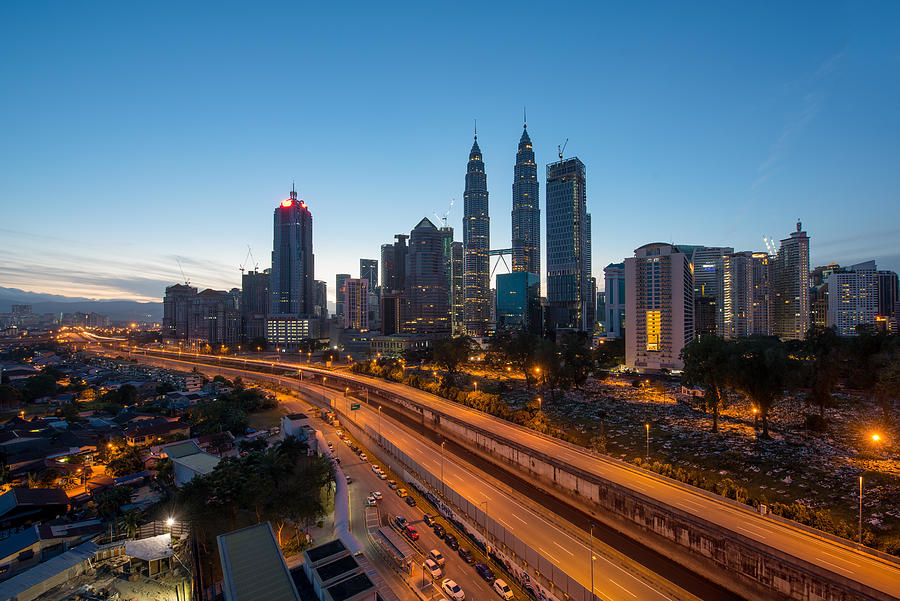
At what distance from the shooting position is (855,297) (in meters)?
152

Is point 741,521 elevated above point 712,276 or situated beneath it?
situated beneath

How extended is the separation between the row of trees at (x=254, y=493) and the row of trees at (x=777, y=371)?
4343 centimetres

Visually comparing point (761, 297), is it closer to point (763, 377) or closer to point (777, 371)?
point (763, 377)

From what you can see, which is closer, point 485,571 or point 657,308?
point 485,571

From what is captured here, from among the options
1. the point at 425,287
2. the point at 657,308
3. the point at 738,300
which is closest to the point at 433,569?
the point at 657,308

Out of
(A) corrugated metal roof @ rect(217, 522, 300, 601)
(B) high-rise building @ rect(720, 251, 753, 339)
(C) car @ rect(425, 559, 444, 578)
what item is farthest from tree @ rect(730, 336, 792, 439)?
(B) high-rise building @ rect(720, 251, 753, 339)

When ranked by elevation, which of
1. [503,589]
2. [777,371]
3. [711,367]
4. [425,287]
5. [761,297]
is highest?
[425,287]

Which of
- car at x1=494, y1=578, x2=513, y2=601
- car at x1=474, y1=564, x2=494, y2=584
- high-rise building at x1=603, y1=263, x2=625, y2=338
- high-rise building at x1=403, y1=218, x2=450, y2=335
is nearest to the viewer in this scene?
car at x1=494, y1=578, x2=513, y2=601

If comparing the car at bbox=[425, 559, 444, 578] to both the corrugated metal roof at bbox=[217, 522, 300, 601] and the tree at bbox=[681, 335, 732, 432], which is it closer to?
the corrugated metal roof at bbox=[217, 522, 300, 601]

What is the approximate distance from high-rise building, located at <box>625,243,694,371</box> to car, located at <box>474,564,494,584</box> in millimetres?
81947

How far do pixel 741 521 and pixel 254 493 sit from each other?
32337 mm

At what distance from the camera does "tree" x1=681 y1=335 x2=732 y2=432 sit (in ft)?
145

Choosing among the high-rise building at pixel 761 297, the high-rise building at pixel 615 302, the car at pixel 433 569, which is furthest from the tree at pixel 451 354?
the high-rise building at pixel 761 297

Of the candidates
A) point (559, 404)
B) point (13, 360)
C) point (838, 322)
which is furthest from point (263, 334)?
point (838, 322)
